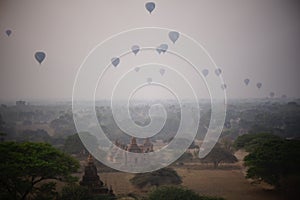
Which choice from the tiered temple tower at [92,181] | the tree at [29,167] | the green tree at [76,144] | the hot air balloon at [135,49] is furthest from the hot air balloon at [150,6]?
the tree at [29,167]

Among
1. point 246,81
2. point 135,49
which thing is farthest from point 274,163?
point 135,49

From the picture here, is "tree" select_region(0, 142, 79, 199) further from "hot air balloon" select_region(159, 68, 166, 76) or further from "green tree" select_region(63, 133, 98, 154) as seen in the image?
"hot air balloon" select_region(159, 68, 166, 76)

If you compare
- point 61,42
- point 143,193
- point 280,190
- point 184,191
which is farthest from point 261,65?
point 61,42

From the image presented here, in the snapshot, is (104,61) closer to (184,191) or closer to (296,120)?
(184,191)

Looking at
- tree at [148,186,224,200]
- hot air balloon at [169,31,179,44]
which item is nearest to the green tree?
tree at [148,186,224,200]

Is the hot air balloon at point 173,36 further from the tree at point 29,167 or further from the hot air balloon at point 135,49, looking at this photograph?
the tree at point 29,167

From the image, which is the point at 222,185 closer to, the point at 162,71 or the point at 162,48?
the point at 162,71
